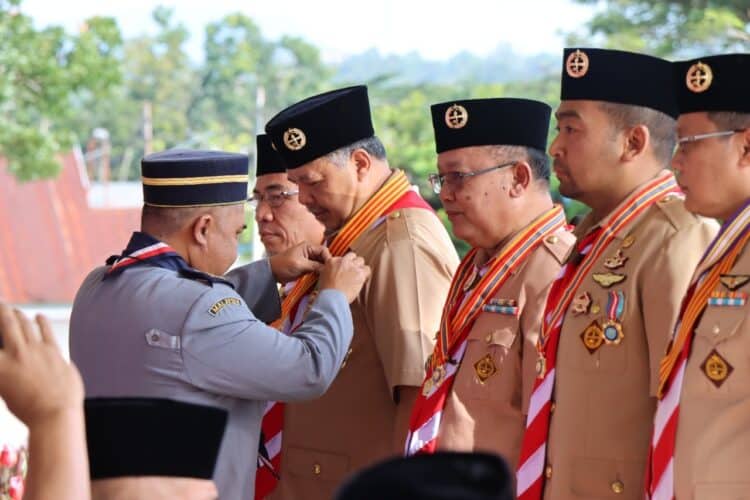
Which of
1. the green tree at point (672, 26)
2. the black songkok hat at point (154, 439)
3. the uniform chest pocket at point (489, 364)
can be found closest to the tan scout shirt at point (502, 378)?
the uniform chest pocket at point (489, 364)

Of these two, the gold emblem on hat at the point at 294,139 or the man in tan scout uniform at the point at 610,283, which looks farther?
the gold emblem on hat at the point at 294,139

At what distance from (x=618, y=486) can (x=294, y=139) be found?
134 centimetres

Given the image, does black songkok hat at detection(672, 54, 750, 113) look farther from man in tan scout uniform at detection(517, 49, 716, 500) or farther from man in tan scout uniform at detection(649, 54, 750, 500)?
man in tan scout uniform at detection(517, 49, 716, 500)

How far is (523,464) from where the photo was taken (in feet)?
9.63

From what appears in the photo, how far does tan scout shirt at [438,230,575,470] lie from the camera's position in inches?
121

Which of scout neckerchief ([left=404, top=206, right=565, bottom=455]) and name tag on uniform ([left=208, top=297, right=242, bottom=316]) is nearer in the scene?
name tag on uniform ([left=208, top=297, right=242, bottom=316])

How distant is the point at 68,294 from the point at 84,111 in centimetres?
545

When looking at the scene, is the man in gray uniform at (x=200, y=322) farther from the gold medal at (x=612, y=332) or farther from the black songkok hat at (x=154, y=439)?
the black songkok hat at (x=154, y=439)

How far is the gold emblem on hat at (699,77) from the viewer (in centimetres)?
259

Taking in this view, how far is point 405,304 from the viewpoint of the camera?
10.9 ft

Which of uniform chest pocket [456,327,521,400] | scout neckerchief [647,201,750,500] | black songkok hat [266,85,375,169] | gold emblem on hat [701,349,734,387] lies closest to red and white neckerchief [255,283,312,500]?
black songkok hat [266,85,375,169]

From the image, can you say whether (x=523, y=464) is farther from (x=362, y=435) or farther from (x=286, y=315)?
(x=286, y=315)

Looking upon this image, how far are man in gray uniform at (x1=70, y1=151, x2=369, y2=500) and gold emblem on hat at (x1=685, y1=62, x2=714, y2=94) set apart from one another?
0.91m

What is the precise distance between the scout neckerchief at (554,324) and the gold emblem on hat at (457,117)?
1.69 feet
